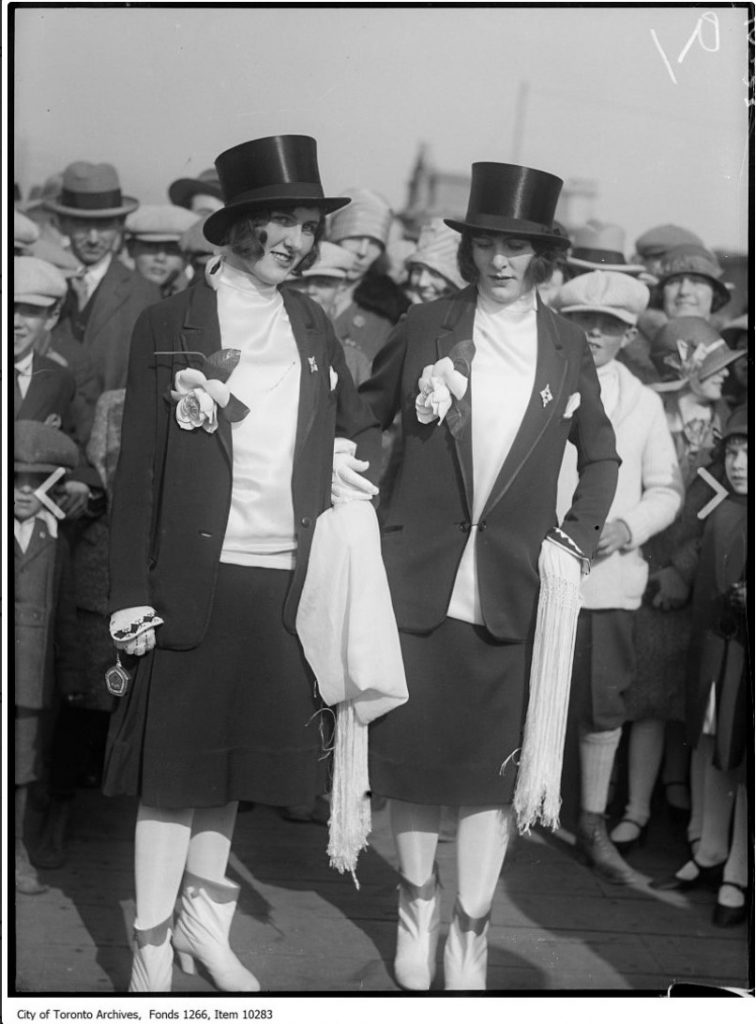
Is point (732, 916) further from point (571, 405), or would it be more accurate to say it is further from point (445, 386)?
point (445, 386)

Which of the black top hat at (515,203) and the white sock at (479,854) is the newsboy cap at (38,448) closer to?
the black top hat at (515,203)

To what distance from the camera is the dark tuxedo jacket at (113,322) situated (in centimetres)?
520

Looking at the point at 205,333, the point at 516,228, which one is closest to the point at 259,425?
the point at 205,333

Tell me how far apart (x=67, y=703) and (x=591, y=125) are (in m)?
2.56

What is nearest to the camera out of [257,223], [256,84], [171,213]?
[257,223]

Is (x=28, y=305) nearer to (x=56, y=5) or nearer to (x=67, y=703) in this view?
(x=56, y=5)

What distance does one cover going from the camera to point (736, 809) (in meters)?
4.84

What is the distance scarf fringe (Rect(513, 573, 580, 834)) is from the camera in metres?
4.32

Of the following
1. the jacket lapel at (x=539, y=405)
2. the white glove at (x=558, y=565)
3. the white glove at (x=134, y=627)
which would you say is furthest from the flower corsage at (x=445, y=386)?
the white glove at (x=134, y=627)

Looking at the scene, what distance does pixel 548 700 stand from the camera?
4.34m

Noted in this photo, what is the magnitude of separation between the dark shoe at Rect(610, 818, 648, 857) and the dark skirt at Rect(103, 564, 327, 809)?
1.48 metres

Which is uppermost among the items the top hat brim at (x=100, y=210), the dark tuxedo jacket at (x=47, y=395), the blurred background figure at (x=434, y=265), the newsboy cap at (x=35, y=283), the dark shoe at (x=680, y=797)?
the top hat brim at (x=100, y=210)

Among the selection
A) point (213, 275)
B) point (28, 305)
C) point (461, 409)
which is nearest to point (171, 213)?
point (28, 305)

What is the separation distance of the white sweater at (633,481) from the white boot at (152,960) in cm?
173
